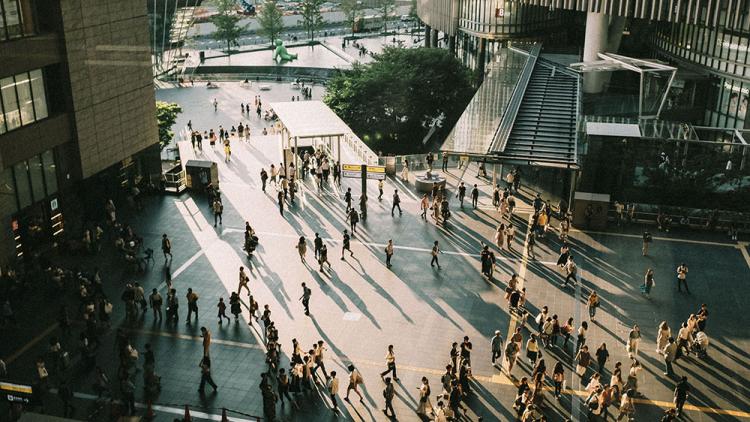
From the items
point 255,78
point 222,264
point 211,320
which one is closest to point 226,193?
point 222,264

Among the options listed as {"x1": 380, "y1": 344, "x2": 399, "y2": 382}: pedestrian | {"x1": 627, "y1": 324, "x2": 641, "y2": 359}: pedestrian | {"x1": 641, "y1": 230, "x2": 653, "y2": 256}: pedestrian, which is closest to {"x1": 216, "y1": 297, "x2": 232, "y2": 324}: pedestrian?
{"x1": 380, "y1": 344, "x2": 399, "y2": 382}: pedestrian

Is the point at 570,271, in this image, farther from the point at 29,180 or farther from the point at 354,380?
the point at 29,180

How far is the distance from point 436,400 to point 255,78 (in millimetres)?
68869

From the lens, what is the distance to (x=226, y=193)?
40062mm

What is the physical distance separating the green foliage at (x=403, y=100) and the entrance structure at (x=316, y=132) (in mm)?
10085

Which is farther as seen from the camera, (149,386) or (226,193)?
(226,193)

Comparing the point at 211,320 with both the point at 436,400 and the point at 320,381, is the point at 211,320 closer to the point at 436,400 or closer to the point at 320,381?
the point at 320,381

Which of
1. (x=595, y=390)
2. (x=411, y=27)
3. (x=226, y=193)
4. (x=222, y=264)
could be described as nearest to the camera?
(x=595, y=390)

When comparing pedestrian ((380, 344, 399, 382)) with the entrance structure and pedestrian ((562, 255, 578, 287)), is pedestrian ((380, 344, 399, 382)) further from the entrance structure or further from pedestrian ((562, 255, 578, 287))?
the entrance structure

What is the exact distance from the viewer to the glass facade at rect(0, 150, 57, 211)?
30375mm

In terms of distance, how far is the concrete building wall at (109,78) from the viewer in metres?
33.6

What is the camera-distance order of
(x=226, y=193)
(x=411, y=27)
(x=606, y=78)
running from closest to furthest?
(x=226, y=193)
(x=606, y=78)
(x=411, y=27)

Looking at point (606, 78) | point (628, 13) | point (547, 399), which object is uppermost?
point (628, 13)

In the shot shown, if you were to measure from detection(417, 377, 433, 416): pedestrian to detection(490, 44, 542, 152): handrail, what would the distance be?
17.2 m
